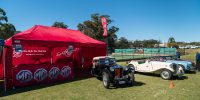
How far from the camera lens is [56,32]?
47.2 ft

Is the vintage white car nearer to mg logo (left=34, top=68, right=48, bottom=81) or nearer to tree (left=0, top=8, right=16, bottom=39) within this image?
mg logo (left=34, top=68, right=48, bottom=81)

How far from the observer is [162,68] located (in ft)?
43.7

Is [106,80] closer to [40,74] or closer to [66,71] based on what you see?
[66,71]

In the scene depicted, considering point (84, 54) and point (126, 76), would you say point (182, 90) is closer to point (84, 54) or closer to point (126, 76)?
point (126, 76)

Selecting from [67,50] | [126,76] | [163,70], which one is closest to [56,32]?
[67,50]

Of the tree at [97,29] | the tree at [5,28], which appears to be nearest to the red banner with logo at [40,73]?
the tree at [5,28]

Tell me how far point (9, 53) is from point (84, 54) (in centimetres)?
539

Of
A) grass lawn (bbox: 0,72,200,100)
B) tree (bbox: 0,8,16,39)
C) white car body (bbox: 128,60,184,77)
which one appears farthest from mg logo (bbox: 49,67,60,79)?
tree (bbox: 0,8,16,39)

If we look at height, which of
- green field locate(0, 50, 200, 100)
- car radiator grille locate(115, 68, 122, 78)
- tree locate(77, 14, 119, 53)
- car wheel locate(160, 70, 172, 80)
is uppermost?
tree locate(77, 14, 119, 53)

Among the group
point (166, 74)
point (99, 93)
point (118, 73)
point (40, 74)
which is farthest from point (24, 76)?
point (166, 74)

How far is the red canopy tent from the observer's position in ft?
35.6

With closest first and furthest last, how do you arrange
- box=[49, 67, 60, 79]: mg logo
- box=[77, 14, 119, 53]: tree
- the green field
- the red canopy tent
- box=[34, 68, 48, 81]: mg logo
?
the green field, the red canopy tent, box=[34, 68, 48, 81]: mg logo, box=[49, 67, 60, 79]: mg logo, box=[77, 14, 119, 53]: tree

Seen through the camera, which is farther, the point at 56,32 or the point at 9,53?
the point at 56,32

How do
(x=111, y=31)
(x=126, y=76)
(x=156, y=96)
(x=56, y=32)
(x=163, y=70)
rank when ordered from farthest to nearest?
(x=111, y=31), (x=56, y=32), (x=163, y=70), (x=126, y=76), (x=156, y=96)
